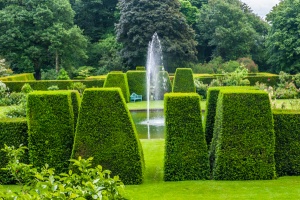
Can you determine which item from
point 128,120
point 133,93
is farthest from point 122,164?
point 133,93

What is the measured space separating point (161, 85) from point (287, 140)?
57.1 ft

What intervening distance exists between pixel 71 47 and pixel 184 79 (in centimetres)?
1743

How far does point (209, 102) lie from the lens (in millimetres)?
10055

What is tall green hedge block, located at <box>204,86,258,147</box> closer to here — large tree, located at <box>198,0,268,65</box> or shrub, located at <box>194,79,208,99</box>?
shrub, located at <box>194,79,208,99</box>

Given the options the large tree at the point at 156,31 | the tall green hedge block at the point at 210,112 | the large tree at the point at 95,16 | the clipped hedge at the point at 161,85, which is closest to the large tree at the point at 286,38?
the large tree at the point at 156,31

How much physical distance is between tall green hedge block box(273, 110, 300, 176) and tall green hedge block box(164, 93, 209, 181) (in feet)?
5.37

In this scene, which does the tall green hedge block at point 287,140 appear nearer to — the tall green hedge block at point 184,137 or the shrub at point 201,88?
the tall green hedge block at point 184,137

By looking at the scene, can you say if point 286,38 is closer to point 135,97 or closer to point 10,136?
point 135,97

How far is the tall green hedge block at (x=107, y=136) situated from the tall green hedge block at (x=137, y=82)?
1761 cm

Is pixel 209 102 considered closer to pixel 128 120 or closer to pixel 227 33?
pixel 128 120

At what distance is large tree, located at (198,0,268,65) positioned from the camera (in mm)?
39219

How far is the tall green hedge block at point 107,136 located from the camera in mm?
7793

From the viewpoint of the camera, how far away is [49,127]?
798 cm

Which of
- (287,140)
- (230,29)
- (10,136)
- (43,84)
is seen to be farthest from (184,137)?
(230,29)
